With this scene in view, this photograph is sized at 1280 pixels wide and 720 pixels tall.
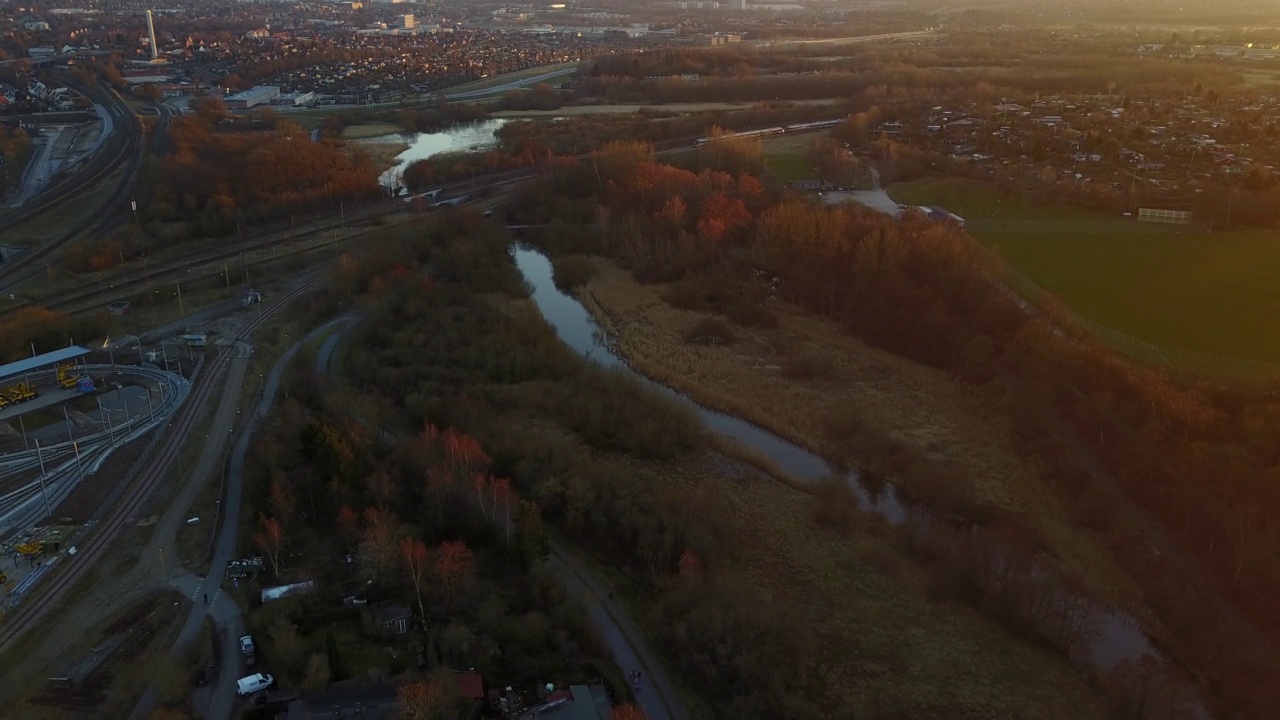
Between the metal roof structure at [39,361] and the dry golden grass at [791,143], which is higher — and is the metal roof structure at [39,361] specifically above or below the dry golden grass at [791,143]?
below

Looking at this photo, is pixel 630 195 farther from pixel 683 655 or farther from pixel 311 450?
pixel 683 655

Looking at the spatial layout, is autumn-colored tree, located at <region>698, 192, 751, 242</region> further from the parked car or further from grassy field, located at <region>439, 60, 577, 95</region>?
grassy field, located at <region>439, 60, 577, 95</region>

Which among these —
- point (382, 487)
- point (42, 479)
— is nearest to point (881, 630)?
point (382, 487)

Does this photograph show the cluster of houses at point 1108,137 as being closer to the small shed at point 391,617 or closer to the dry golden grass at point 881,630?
the dry golden grass at point 881,630

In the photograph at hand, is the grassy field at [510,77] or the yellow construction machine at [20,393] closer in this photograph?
the yellow construction machine at [20,393]

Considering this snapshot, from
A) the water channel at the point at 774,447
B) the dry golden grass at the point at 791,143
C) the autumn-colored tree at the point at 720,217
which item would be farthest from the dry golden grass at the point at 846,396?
the dry golden grass at the point at 791,143

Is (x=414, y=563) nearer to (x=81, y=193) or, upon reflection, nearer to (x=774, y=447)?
(x=774, y=447)
